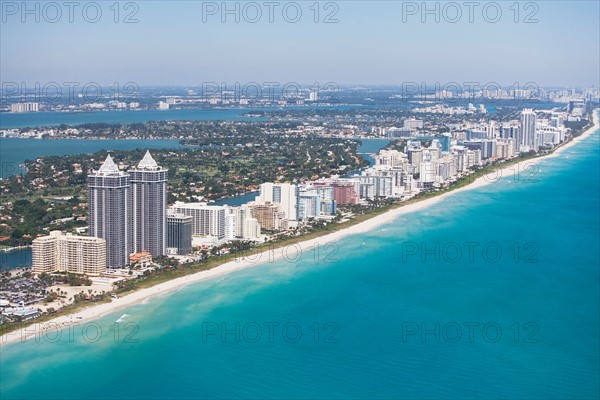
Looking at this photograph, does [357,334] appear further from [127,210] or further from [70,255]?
[70,255]

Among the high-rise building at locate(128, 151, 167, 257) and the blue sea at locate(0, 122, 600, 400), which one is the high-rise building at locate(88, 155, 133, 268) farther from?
the blue sea at locate(0, 122, 600, 400)

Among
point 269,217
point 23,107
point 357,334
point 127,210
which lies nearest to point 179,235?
point 127,210

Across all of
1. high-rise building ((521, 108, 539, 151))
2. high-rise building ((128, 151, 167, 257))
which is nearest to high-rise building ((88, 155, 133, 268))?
high-rise building ((128, 151, 167, 257))

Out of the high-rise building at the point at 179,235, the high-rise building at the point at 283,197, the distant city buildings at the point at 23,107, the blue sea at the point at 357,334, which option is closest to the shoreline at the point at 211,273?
the blue sea at the point at 357,334

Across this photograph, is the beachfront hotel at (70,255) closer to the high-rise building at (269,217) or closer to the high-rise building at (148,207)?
the high-rise building at (148,207)

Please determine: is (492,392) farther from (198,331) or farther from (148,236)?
(148,236)

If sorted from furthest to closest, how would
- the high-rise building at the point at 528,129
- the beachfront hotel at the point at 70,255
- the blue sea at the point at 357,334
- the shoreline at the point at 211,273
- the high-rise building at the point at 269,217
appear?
1. the high-rise building at the point at 528,129
2. the high-rise building at the point at 269,217
3. the beachfront hotel at the point at 70,255
4. the shoreline at the point at 211,273
5. the blue sea at the point at 357,334
